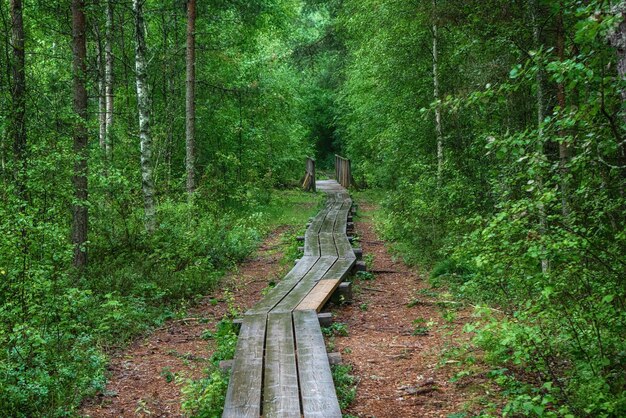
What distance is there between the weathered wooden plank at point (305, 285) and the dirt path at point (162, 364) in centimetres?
95

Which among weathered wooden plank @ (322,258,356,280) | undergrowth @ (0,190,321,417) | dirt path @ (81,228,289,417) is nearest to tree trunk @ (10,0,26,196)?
undergrowth @ (0,190,321,417)

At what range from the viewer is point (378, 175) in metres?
20.0

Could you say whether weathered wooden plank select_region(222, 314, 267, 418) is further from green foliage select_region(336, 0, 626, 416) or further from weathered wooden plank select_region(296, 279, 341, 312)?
green foliage select_region(336, 0, 626, 416)

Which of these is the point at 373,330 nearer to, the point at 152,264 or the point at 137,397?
the point at 137,397

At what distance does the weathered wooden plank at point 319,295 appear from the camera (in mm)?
7224

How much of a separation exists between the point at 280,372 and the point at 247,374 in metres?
0.30

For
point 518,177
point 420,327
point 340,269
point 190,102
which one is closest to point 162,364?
point 420,327

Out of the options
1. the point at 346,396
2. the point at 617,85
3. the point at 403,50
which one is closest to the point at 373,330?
the point at 346,396

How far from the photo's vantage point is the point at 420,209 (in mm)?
11227

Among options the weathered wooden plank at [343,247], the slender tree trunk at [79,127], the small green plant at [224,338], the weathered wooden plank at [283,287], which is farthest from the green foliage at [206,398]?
the weathered wooden plank at [343,247]

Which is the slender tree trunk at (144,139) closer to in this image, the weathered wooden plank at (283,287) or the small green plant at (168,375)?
the weathered wooden plank at (283,287)

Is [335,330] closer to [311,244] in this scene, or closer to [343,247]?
[343,247]

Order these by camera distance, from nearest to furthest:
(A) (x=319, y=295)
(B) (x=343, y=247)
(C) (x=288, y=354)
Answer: (C) (x=288, y=354) < (A) (x=319, y=295) < (B) (x=343, y=247)

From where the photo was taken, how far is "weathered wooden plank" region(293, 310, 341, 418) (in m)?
4.22
